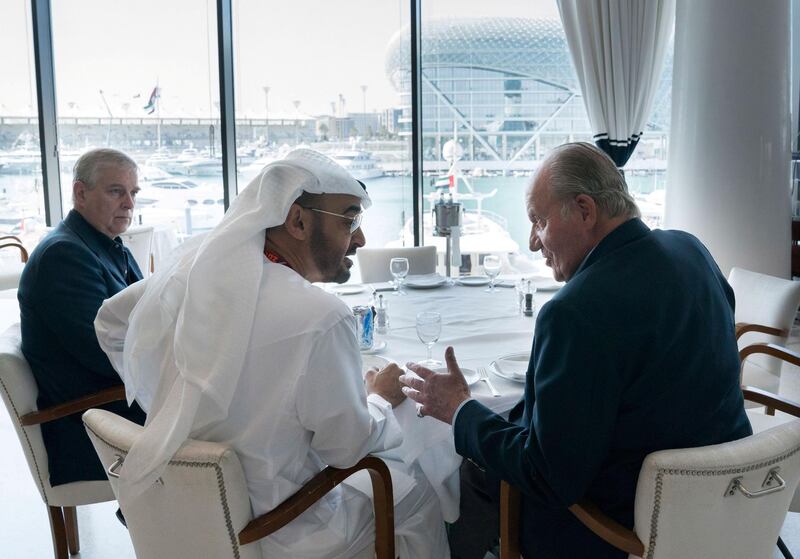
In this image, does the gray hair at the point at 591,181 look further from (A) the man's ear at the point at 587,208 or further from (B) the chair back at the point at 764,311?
(B) the chair back at the point at 764,311

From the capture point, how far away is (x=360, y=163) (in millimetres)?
6141

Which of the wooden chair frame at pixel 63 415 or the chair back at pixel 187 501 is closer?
the chair back at pixel 187 501

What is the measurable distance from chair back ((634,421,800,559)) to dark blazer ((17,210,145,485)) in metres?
1.58

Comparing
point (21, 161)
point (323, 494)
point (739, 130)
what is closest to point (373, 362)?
point (323, 494)

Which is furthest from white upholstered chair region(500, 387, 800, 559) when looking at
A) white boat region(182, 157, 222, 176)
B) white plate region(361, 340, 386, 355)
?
white boat region(182, 157, 222, 176)

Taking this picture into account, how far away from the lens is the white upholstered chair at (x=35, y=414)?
7.06 ft

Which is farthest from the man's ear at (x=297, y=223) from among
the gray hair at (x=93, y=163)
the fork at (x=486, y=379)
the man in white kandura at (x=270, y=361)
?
the gray hair at (x=93, y=163)

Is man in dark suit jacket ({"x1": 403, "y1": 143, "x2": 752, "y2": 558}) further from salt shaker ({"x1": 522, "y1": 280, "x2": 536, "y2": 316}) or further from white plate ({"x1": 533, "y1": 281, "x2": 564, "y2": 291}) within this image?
white plate ({"x1": 533, "y1": 281, "x2": 564, "y2": 291})

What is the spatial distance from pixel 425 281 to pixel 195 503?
7.23ft

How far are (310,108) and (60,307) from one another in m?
4.10

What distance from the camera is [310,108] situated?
6113 mm

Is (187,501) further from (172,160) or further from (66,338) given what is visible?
Result: (172,160)

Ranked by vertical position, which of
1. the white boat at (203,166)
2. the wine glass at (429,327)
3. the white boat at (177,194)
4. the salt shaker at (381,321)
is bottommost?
the salt shaker at (381,321)

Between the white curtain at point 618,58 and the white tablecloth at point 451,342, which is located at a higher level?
the white curtain at point 618,58
